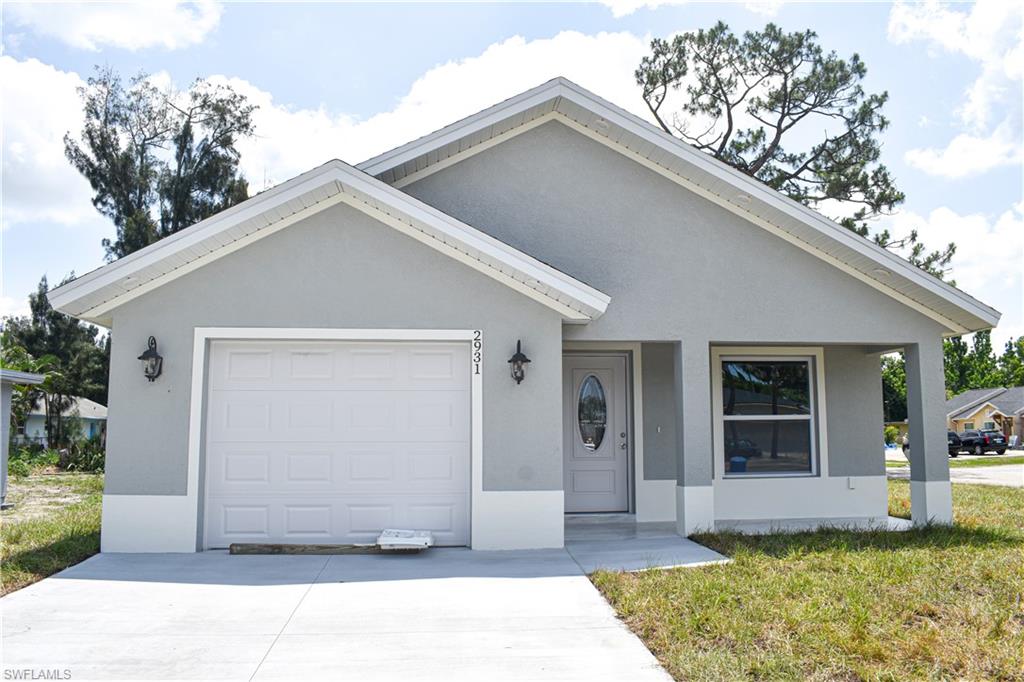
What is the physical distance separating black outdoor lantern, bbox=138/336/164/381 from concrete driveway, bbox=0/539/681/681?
194 centimetres

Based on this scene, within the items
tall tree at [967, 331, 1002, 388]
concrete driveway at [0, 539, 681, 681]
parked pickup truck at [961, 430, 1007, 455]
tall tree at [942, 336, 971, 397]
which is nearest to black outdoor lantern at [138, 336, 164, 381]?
concrete driveway at [0, 539, 681, 681]

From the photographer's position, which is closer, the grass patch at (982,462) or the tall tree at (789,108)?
the tall tree at (789,108)

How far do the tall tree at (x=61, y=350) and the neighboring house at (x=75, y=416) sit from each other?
0.38m

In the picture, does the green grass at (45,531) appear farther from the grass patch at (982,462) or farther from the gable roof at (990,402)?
the gable roof at (990,402)

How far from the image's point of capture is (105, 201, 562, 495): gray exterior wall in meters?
8.64

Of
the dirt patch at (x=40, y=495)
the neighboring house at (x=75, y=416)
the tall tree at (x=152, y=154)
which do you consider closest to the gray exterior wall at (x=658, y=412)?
the dirt patch at (x=40, y=495)

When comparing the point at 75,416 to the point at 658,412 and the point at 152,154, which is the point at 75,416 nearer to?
the point at 152,154

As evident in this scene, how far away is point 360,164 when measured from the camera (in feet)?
32.3

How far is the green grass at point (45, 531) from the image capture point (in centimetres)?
774

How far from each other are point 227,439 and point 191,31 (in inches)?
273

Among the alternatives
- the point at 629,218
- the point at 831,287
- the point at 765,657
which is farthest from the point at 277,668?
the point at 831,287

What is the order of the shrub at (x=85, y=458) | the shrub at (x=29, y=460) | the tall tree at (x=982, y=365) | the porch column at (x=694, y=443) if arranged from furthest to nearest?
the tall tree at (x=982, y=365)
the shrub at (x=85, y=458)
the shrub at (x=29, y=460)
the porch column at (x=694, y=443)

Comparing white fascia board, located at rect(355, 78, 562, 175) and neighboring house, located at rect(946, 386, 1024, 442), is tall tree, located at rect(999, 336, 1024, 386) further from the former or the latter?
white fascia board, located at rect(355, 78, 562, 175)

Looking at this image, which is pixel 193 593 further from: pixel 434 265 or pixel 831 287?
pixel 831 287
